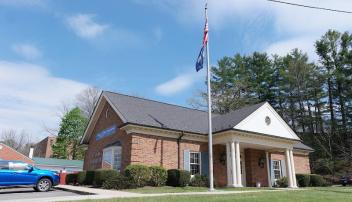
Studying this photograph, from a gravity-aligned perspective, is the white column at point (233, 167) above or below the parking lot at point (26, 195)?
above

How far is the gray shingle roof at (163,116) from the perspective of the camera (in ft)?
64.5

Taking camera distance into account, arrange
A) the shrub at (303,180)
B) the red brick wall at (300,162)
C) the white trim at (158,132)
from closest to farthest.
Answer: the white trim at (158,132), the shrub at (303,180), the red brick wall at (300,162)

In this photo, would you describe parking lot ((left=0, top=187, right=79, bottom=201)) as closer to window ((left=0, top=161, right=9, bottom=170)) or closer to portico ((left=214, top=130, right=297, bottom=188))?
window ((left=0, top=161, right=9, bottom=170))

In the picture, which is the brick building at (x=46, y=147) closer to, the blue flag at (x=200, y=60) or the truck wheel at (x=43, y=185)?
the truck wheel at (x=43, y=185)

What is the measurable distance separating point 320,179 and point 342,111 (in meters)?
20.2

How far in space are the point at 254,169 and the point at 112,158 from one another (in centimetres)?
1056

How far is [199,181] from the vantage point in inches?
749

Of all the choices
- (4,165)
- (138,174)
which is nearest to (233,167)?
(138,174)

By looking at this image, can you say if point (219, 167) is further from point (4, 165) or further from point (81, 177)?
point (4, 165)

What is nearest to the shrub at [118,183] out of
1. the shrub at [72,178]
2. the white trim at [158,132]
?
the white trim at [158,132]

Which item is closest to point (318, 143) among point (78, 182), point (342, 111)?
point (342, 111)

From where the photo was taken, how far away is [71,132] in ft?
181

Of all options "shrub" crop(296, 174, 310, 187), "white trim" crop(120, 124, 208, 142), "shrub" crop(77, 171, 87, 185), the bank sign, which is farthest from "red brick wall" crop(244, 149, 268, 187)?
"shrub" crop(77, 171, 87, 185)

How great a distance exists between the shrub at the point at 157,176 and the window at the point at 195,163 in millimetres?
3007
